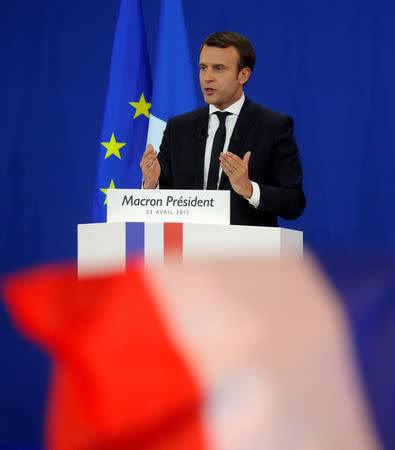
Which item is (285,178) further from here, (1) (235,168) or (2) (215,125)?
(1) (235,168)

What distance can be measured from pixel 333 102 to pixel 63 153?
1.83 meters

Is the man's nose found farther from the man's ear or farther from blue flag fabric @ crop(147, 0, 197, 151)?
blue flag fabric @ crop(147, 0, 197, 151)

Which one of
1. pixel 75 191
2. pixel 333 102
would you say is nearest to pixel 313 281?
pixel 333 102

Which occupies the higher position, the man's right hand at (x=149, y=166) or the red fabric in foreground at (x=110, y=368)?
the man's right hand at (x=149, y=166)

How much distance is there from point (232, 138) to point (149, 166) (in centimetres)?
33

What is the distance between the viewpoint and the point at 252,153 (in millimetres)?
1953

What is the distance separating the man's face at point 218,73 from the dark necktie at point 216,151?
0.06m

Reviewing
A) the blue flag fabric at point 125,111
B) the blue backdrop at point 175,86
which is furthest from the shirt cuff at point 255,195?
the blue backdrop at point 175,86

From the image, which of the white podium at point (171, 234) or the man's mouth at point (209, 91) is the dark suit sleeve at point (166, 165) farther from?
the white podium at point (171, 234)

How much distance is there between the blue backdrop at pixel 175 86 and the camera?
3764mm

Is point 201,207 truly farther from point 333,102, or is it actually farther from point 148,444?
point 333,102

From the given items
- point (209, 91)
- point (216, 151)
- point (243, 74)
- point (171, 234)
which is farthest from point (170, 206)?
point (243, 74)

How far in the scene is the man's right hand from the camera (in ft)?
5.79

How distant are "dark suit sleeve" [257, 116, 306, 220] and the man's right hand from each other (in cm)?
32
